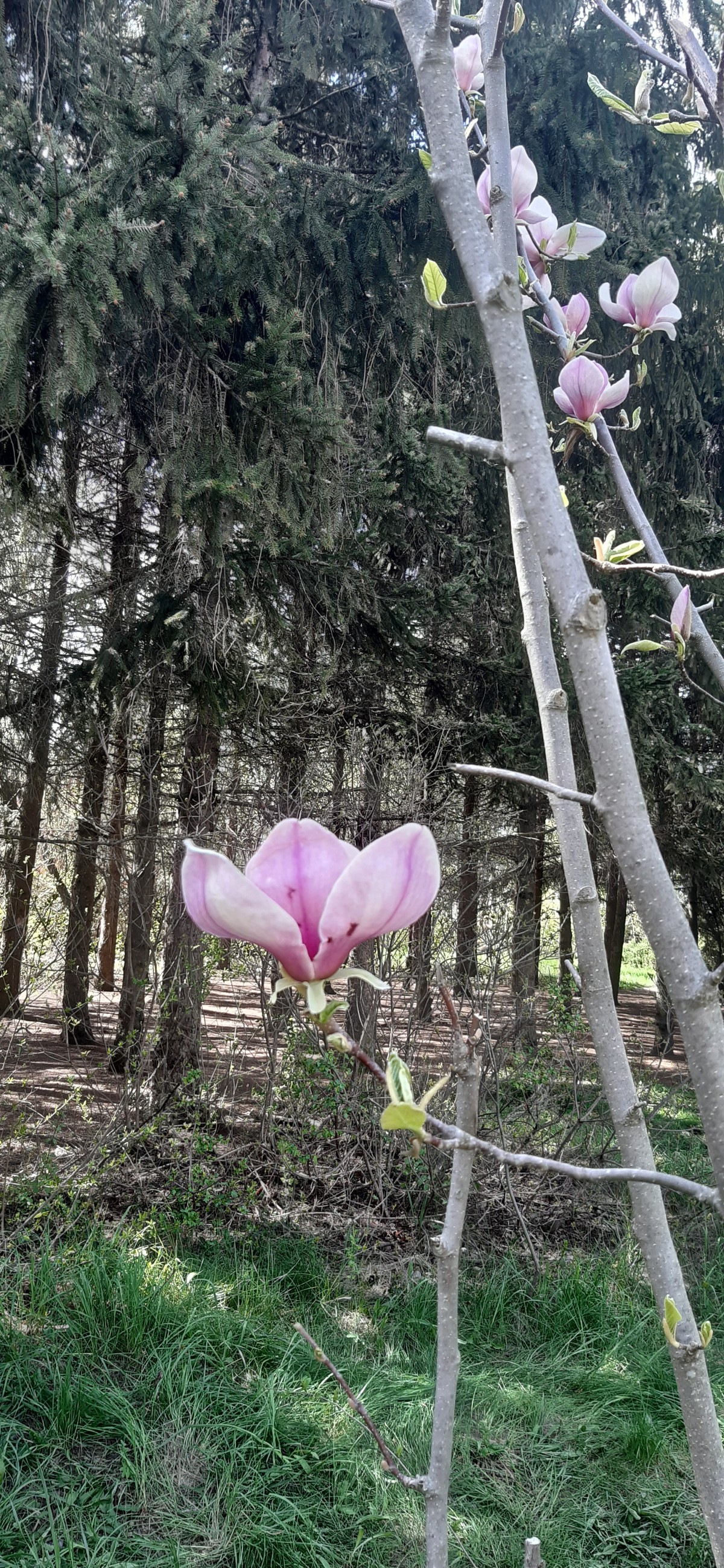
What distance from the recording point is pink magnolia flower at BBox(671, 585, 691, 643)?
89 centimetres

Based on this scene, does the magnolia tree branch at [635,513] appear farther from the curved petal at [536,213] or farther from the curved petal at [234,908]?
the curved petal at [234,908]

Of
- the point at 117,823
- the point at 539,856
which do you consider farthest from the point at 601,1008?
the point at 539,856

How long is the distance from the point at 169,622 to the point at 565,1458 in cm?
344

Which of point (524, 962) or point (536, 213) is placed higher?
point (536, 213)

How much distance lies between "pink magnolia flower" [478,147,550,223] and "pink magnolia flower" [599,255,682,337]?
0.38 ft

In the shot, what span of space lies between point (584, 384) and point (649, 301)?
154 millimetres

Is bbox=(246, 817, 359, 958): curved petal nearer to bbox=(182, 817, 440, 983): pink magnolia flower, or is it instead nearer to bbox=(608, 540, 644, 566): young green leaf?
bbox=(182, 817, 440, 983): pink magnolia flower

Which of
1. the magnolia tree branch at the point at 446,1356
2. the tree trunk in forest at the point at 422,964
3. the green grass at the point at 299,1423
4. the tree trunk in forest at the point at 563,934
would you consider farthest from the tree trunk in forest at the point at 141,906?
the magnolia tree branch at the point at 446,1356

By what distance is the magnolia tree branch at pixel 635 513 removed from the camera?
2.86ft

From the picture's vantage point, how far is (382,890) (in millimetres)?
445

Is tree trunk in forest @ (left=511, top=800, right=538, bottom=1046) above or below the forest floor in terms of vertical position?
above

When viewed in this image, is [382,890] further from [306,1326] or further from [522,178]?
[306,1326]

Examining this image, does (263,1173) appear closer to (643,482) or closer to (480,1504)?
(480,1504)

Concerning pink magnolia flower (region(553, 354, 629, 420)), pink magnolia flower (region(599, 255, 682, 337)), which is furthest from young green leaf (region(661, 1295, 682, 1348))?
pink magnolia flower (region(599, 255, 682, 337))
